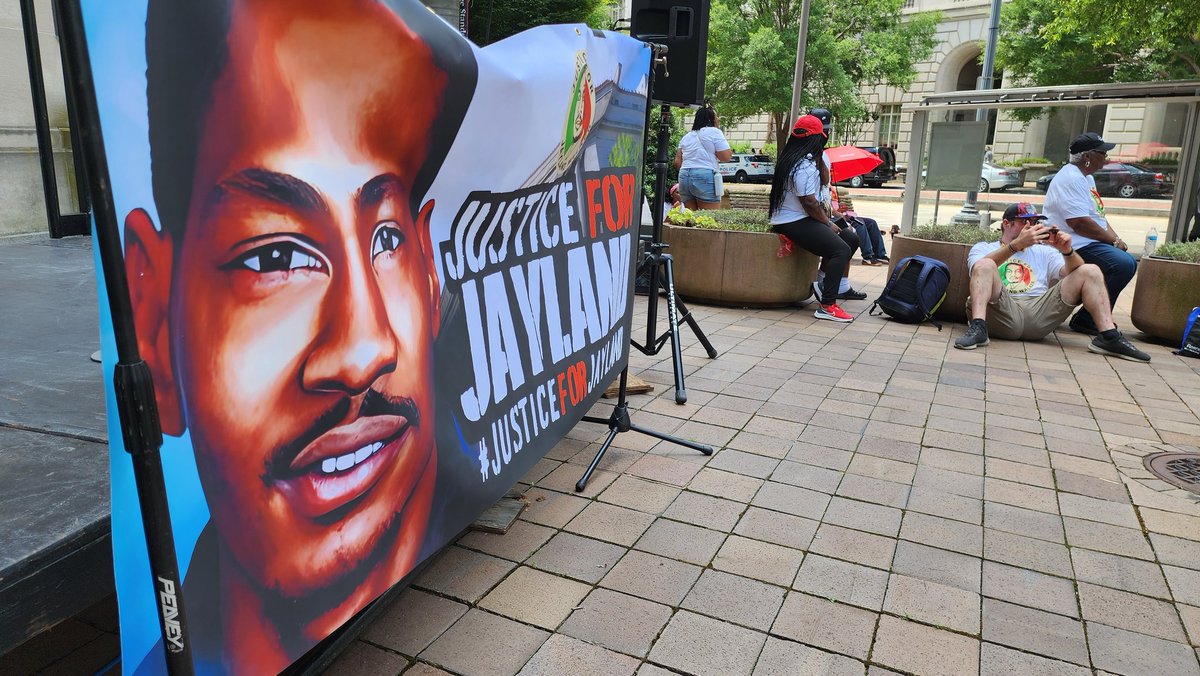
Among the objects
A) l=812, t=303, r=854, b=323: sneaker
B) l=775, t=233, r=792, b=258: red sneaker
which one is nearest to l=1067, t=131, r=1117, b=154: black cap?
l=812, t=303, r=854, b=323: sneaker

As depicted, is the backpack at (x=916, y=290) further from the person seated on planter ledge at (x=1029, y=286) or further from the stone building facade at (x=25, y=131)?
the stone building facade at (x=25, y=131)

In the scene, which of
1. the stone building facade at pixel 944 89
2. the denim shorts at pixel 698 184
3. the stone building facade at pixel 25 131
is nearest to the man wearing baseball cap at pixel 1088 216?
the denim shorts at pixel 698 184

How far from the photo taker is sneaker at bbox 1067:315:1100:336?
24.8 ft

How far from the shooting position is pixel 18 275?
4.58 metres

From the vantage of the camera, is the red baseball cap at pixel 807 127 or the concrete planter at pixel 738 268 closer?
the red baseball cap at pixel 807 127

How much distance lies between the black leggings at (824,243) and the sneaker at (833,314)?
0.45 ft

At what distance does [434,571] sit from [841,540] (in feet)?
5.39

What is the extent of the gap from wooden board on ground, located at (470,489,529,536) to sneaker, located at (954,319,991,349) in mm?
4702

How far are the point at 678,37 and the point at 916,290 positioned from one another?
4.12 m

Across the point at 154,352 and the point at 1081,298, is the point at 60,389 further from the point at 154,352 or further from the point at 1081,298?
the point at 1081,298

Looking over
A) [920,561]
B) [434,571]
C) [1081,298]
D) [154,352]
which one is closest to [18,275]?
[434,571]

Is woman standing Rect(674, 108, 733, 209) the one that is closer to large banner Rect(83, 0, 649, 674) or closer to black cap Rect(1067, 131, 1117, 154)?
black cap Rect(1067, 131, 1117, 154)

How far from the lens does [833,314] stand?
7898mm

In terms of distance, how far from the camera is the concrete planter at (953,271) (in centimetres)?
770
